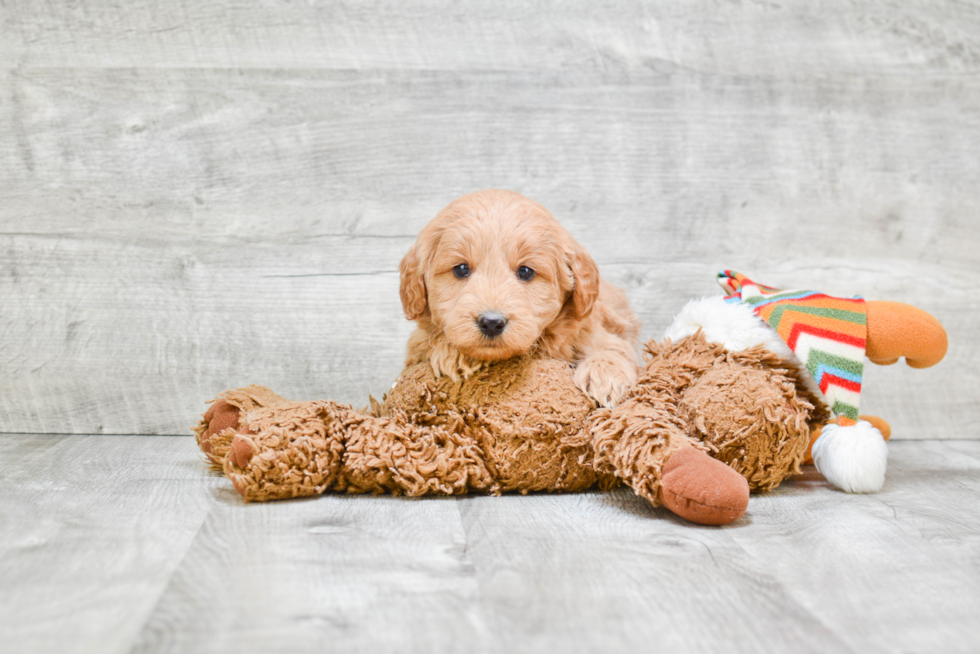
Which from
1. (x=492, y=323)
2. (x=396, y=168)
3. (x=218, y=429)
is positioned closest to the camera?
(x=492, y=323)

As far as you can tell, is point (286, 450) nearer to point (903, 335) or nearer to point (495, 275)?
point (495, 275)

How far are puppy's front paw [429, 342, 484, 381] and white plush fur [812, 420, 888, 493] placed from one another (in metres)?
0.65

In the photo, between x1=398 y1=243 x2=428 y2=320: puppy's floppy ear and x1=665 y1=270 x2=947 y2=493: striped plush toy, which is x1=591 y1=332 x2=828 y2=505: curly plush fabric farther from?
x1=398 y1=243 x2=428 y2=320: puppy's floppy ear

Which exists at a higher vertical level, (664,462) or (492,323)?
(492,323)

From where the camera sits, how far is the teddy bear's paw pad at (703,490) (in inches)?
44.7

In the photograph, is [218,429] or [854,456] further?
[218,429]

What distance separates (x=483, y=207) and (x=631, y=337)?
19.3 inches

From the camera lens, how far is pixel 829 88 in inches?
80.0

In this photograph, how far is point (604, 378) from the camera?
137 cm

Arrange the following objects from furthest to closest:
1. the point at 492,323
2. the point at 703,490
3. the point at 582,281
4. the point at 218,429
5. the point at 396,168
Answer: the point at 396,168, the point at 218,429, the point at 582,281, the point at 492,323, the point at 703,490

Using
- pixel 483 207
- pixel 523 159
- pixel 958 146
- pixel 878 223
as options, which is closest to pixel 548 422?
pixel 483 207

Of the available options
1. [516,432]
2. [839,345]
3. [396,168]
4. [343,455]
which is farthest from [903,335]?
[396,168]

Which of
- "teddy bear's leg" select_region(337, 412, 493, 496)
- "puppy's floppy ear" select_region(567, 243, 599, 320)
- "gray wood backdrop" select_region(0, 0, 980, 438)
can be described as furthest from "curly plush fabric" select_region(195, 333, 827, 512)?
"gray wood backdrop" select_region(0, 0, 980, 438)

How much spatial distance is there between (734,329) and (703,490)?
420 mm
